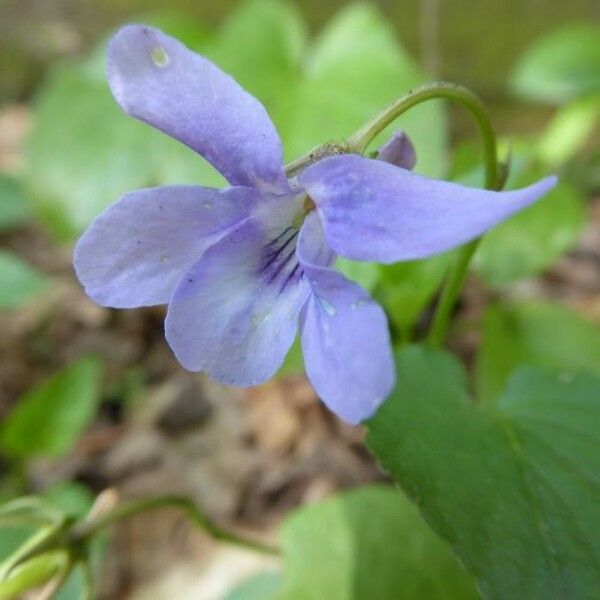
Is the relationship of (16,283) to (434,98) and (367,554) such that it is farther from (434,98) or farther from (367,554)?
(434,98)

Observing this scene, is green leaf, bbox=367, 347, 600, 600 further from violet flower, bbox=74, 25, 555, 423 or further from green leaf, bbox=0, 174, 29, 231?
green leaf, bbox=0, 174, 29, 231

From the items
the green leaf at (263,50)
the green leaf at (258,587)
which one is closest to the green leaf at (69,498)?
the green leaf at (258,587)

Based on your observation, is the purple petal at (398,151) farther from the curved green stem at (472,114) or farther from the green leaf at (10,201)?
the green leaf at (10,201)

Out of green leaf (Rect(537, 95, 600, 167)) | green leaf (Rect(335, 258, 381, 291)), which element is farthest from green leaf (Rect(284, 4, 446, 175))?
green leaf (Rect(537, 95, 600, 167))

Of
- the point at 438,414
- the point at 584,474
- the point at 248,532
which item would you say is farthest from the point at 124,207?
the point at 248,532

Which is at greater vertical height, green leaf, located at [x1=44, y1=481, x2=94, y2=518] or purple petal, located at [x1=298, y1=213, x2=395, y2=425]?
purple petal, located at [x1=298, y1=213, x2=395, y2=425]

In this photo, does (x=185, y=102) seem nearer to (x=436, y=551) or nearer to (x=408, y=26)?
(x=436, y=551)

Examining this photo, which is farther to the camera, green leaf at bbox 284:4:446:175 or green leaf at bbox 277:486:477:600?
green leaf at bbox 284:4:446:175

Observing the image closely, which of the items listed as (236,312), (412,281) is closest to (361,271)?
(412,281)

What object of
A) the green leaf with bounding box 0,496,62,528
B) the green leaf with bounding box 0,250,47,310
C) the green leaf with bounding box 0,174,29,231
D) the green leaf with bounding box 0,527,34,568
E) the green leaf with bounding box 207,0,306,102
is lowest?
the green leaf with bounding box 0,527,34,568
